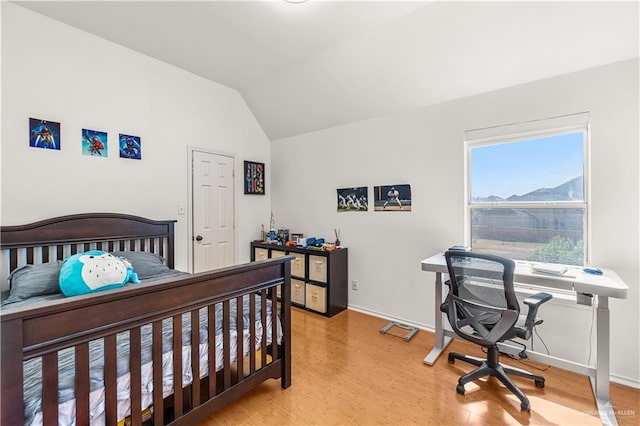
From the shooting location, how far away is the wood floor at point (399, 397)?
1757mm

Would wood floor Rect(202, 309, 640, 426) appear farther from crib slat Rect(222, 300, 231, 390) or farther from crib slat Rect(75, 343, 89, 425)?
crib slat Rect(75, 343, 89, 425)

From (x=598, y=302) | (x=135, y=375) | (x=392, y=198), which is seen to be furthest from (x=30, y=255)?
(x=598, y=302)

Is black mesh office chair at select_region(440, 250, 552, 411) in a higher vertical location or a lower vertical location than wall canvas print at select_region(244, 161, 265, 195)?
lower

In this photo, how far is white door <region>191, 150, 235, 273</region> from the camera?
3492mm

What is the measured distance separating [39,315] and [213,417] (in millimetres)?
1206

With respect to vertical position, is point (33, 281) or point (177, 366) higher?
point (33, 281)

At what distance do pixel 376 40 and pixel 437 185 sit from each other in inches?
59.0

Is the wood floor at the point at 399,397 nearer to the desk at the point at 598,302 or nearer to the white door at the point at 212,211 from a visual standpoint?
the desk at the point at 598,302

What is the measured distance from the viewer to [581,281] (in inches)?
72.9

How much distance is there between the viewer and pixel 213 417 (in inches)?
69.4

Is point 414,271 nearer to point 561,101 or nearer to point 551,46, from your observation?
point 561,101

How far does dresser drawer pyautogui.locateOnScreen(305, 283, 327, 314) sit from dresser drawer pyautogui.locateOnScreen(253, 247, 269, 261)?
0.78 meters

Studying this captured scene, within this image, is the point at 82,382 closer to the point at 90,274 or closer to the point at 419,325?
the point at 90,274

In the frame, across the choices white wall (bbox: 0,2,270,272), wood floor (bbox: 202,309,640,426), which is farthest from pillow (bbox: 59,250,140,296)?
wood floor (bbox: 202,309,640,426)
